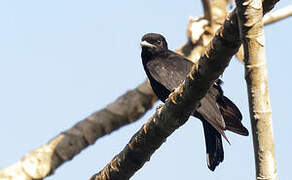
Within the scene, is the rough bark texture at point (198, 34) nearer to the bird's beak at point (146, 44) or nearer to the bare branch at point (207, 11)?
the bare branch at point (207, 11)

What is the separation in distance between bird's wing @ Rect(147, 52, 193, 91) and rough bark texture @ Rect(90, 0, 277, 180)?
181cm

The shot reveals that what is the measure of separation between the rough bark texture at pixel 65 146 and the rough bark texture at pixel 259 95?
3.38m

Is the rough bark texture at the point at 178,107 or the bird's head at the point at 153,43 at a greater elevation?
the rough bark texture at the point at 178,107

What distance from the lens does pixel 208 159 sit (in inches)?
249

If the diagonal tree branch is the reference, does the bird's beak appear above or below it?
above

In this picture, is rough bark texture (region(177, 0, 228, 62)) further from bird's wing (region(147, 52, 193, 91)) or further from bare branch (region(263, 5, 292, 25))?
bird's wing (region(147, 52, 193, 91))

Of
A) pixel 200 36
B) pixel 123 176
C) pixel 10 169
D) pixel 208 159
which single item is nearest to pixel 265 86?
pixel 123 176

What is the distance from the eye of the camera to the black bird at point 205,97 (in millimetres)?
5965

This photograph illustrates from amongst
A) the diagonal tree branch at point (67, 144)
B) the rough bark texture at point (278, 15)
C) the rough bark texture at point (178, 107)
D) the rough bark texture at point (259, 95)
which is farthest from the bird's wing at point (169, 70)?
the rough bark texture at point (259, 95)

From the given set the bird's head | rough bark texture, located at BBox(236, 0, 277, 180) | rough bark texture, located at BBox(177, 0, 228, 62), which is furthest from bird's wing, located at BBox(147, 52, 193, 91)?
rough bark texture, located at BBox(236, 0, 277, 180)

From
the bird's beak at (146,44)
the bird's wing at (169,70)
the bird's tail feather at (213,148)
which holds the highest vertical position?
the bird's beak at (146,44)

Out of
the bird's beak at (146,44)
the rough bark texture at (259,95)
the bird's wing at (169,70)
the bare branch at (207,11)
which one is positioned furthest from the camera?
the bare branch at (207,11)

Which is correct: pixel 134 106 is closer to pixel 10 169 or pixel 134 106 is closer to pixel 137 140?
pixel 10 169

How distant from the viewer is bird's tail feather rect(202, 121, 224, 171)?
629 cm
